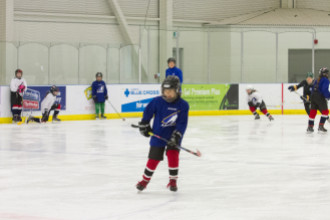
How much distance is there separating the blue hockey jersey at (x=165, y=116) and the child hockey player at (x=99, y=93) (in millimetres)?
10732

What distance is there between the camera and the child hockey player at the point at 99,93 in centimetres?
1617

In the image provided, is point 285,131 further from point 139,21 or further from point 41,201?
point 139,21

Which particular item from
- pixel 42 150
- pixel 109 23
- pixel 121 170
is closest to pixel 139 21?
pixel 109 23

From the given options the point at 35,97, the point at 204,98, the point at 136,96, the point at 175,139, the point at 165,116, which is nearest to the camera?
the point at 175,139

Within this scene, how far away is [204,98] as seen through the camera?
18344 mm

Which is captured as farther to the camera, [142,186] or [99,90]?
[99,90]

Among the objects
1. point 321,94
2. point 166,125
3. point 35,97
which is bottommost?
point 166,125

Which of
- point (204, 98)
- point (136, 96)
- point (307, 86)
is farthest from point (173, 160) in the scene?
point (204, 98)

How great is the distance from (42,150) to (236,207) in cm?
486

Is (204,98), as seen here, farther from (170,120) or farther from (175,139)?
(175,139)

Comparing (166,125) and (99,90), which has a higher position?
(99,90)

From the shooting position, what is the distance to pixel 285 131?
497 inches

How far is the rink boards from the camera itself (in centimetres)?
1684

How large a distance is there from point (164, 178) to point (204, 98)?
12059mm
